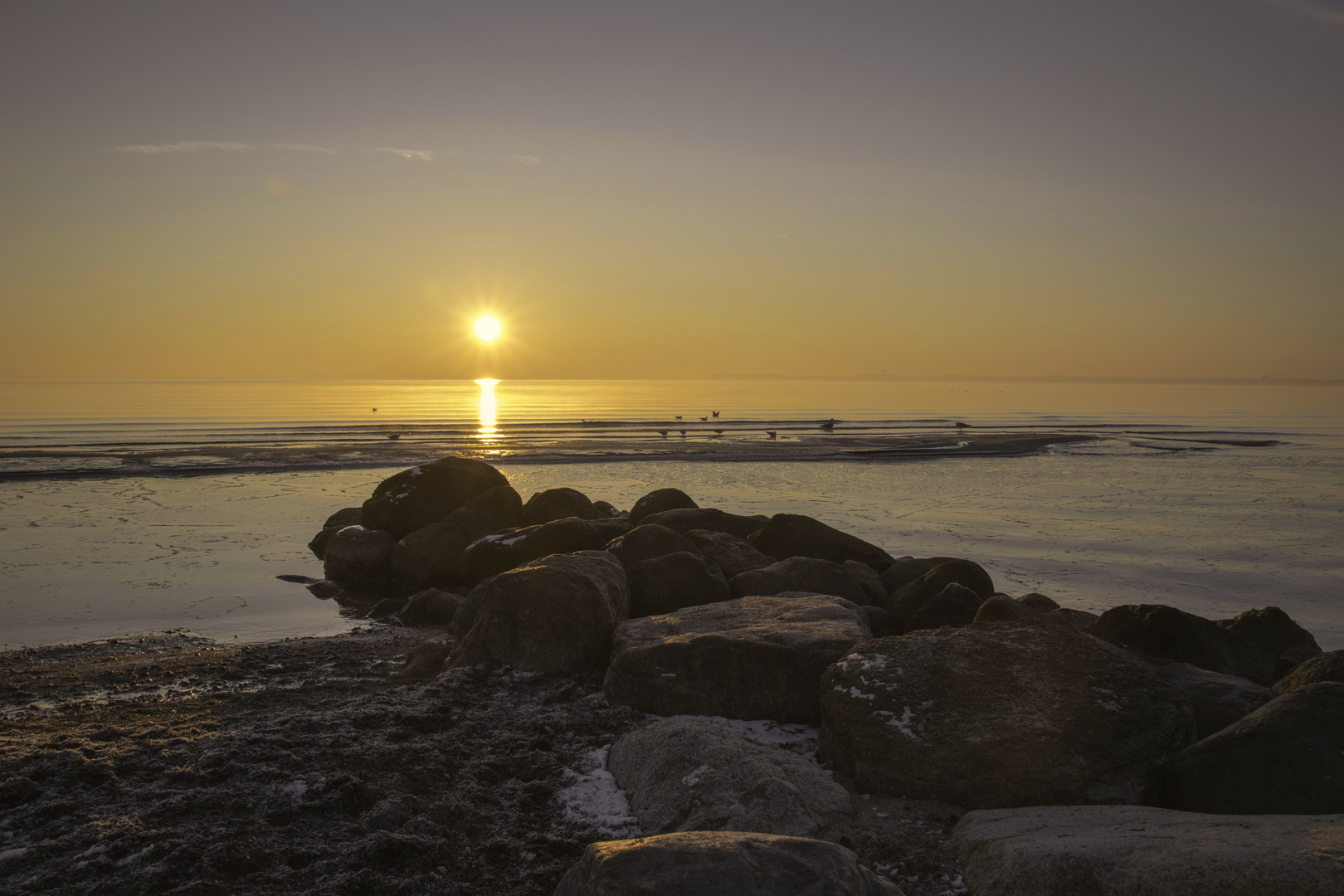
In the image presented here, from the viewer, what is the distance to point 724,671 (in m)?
6.31

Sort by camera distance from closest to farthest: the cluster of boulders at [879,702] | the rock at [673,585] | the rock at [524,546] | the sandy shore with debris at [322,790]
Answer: the sandy shore with debris at [322,790], the cluster of boulders at [879,702], the rock at [673,585], the rock at [524,546]

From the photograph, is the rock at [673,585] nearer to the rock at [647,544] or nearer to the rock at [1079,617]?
the rock at [647,544]

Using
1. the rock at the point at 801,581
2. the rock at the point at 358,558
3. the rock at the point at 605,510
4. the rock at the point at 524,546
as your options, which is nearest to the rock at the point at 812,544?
the rock at the point at 801,581

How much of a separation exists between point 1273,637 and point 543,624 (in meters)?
7.05

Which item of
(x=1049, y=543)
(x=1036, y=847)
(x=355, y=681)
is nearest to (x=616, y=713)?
(x=355, y=681)

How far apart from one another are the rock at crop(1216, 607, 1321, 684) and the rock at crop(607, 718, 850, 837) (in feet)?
16.8

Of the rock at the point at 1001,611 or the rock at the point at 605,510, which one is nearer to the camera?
the rock at the point at 1001,611

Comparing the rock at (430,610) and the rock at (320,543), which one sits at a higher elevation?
the rock at (320,543)

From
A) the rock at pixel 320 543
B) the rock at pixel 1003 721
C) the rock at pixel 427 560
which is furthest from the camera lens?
the rock at pixel 320 543

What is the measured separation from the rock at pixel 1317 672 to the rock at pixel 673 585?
5.01 m

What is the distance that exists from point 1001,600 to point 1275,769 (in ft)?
8.93

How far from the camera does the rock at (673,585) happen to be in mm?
8672

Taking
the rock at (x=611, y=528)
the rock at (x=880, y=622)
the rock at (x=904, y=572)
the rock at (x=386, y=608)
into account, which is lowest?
the rock at (x=386, y=608)

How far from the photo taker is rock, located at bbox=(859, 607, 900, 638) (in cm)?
838
